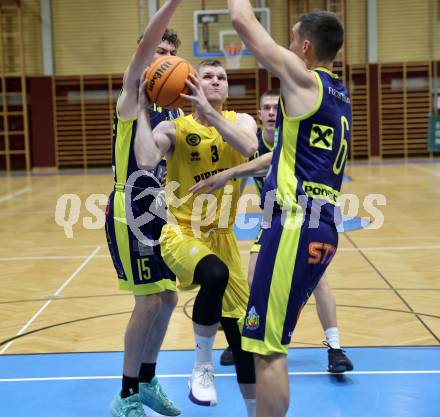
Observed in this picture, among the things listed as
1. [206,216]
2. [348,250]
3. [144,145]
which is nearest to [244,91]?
[348,250]

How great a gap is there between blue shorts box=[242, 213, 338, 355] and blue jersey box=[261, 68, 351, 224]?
4.4 inches

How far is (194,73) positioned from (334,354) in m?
2.10

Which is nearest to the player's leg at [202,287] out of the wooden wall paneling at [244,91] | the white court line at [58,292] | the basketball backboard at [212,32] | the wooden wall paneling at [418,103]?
the white court line at [58,292]

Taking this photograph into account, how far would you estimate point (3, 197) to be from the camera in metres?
15.0

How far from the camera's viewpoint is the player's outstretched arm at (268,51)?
2855 mm

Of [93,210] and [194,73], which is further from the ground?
[194,73]

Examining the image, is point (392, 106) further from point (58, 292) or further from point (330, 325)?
point (330, 325)

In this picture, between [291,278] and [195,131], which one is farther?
[195,131]

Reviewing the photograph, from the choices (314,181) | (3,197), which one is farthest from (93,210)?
(314,181)

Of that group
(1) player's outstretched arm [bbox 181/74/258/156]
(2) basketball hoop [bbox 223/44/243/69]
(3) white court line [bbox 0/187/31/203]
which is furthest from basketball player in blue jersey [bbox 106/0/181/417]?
(2) basketball hoop [bbox 223/44/243/69]

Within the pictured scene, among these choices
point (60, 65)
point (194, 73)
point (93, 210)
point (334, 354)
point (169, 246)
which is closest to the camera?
point (194, 73)

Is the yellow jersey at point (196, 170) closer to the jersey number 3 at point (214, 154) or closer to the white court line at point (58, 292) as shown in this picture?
the jersey number 3 at point (214, 154)

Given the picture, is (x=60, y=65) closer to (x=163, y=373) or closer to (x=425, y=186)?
(x=425, y=186)

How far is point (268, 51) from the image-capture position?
114 inches
